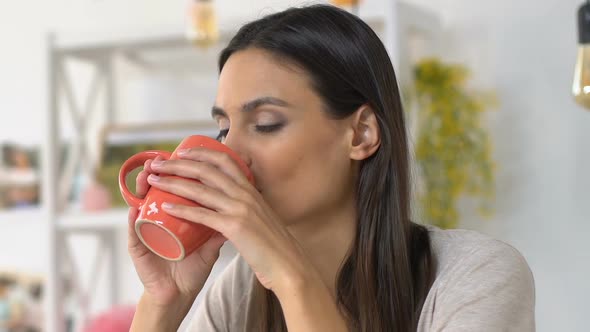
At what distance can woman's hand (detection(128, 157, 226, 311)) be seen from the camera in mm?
1093

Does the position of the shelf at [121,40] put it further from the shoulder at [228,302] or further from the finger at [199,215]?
the finger at [199,215]

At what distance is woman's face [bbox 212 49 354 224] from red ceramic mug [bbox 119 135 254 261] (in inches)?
2.9

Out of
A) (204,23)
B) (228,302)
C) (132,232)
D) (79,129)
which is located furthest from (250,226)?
(79,129)

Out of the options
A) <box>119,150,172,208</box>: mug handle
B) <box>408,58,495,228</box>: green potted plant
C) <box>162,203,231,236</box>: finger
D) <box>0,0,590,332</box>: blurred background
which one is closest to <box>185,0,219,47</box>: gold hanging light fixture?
<box>0,0,590,332</box>: blurred background

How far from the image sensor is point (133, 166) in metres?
0.94

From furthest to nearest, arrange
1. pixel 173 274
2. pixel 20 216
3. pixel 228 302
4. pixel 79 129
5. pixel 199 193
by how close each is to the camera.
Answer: pixel 20 216 < pixel 79 129 < pixel 228 302 < pixel 173 274 < pixel 199 193

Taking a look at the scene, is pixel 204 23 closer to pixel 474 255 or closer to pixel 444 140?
pixel 444 140

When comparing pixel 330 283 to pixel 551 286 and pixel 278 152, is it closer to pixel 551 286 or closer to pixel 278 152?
pixel 278 152

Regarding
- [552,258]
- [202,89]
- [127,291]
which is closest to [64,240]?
[127,291]

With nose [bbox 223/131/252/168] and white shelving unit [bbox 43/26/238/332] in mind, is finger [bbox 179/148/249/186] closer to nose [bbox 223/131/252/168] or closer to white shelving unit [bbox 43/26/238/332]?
nose [bbox 223/131/252/168]

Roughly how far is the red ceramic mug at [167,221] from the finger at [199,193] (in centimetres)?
1

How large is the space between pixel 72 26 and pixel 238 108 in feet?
5.79

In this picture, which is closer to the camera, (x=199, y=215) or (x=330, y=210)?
(x=199, y=215)

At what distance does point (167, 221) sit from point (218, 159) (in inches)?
3.7
